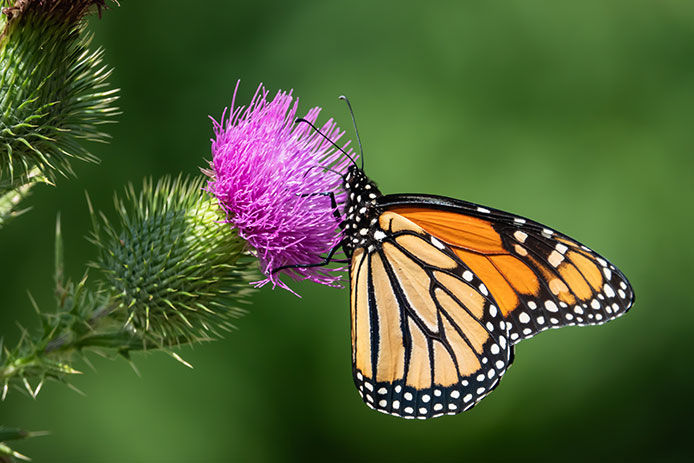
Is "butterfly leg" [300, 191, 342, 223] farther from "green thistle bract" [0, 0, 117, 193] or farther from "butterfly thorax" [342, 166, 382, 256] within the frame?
"green thistle bract" [0, 0, 117, 193]

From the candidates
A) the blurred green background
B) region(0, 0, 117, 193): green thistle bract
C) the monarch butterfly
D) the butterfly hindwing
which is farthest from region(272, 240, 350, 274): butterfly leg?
the blurred green background

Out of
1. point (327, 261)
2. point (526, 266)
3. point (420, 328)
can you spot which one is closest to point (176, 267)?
point (327, 261)

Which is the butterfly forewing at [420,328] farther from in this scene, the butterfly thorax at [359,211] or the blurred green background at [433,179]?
the blurred green background at [433,179]

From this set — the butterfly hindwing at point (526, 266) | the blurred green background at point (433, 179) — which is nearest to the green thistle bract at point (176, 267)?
the butterfly hindwing at point (526, 266)

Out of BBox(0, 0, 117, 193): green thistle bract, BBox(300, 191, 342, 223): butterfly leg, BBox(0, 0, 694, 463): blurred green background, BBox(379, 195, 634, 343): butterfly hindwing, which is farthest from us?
BBox(0, 0, 694, 463): blurred green background

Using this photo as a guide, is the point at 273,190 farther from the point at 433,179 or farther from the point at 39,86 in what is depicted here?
the point at 433,179

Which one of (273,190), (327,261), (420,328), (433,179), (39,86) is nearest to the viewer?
(39,86)
